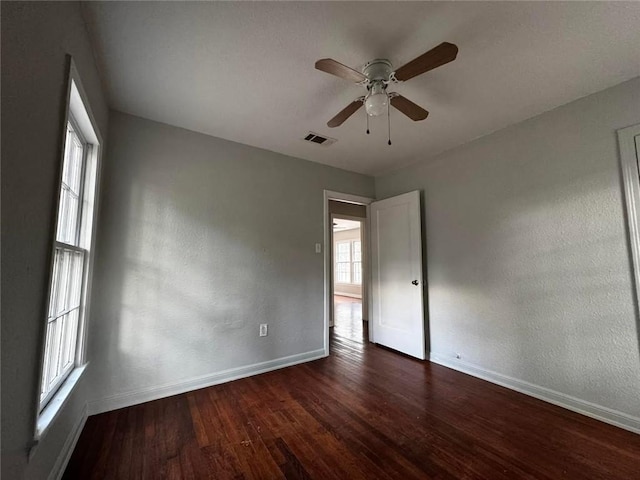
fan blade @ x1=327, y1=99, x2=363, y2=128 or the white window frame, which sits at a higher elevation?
fan blade @ x1=327, y1=99, x2=363, y2=128

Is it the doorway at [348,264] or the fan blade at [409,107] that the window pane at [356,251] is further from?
the fan blade at [409,107]

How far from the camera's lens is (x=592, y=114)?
215cm

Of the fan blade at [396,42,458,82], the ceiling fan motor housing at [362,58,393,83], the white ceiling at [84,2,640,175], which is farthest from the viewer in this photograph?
the ceiling fan motor housing at [362,58,393,83]

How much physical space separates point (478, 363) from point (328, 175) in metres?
2.78

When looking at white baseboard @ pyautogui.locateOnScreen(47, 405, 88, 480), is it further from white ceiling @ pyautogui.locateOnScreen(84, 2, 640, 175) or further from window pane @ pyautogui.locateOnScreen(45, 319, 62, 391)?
white ceiling @ pyautogui.locateOnScreen(84, 2, 640, 175)

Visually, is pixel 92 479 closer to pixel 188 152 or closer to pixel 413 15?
pixel 188 152

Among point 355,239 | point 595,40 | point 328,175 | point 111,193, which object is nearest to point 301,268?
point 328,175

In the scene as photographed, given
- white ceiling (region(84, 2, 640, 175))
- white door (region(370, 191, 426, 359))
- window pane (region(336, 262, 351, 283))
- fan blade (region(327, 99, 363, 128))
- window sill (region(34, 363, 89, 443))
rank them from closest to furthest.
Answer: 1. window sill (region(34, 363, 89, 443))
2. white ceiling (region(84, 2, 640, 175))
3. fan blade (region(327, 99, 363, 128))
4. white door (region(370, 191, 426, 359))
5. window pane (region(336, 262, 351, 283))

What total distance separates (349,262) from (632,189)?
26.0 ft

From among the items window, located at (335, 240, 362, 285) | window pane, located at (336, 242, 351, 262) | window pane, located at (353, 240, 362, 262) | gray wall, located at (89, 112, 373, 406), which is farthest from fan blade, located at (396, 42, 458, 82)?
window pane, located at (336, 242, 351, 262)

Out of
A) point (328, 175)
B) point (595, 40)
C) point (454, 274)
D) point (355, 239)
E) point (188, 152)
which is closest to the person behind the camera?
point (595, 40)

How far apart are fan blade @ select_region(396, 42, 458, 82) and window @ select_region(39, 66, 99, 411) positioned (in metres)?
1.79

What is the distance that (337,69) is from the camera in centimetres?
153

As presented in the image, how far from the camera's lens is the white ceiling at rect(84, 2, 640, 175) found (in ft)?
4.81
